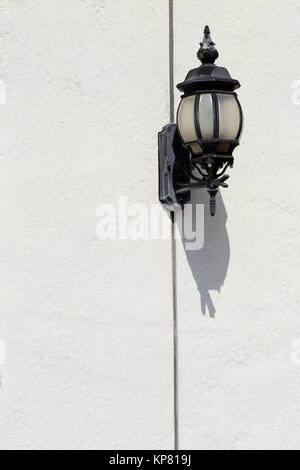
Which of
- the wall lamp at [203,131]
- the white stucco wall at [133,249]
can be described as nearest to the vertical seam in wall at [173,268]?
the white stucco wall at [133,249]

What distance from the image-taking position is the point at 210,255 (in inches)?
134

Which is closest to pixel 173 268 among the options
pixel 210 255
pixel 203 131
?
pixel 210 255

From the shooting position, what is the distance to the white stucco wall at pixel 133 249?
10.1 feet

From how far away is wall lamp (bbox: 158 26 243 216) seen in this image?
3045 mm

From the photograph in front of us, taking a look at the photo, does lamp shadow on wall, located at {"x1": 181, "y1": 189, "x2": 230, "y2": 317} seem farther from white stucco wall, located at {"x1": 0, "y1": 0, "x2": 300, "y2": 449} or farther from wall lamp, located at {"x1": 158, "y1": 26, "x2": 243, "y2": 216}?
wall lamp, located at {"x1": 158, "y1": 26, "x2": 243, "y2": 216}

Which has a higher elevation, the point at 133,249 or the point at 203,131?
the point at 203,131

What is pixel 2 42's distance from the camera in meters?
3.09

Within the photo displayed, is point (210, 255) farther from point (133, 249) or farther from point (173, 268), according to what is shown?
point (133, 249)

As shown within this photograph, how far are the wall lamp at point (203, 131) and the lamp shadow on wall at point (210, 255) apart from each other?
0.16 meters

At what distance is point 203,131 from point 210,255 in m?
0.61

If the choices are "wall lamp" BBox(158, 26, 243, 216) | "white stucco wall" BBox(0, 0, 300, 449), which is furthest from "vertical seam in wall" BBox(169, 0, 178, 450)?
"wall lamp" BBox(158, 26, 243, 216)

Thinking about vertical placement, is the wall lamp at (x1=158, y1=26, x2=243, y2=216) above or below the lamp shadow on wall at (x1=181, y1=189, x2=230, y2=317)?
above

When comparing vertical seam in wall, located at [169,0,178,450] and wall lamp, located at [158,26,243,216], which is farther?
vertical seam in wall, located at [169,0,178,450]
